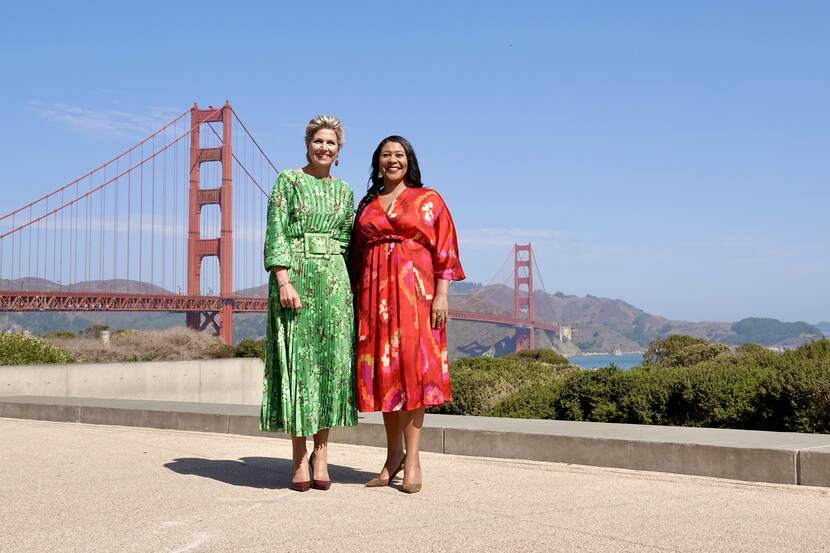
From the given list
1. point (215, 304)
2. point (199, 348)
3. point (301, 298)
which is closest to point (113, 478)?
point (301, 298)

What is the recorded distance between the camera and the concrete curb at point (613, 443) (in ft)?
15.4

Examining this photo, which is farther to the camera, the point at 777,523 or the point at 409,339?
the point at 409,339

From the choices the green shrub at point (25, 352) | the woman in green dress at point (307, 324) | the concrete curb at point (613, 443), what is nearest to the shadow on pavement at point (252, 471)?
the woman in green dress at point (307, 324)

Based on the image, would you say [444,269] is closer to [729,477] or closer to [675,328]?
[729,477]

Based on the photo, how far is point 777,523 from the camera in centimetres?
379

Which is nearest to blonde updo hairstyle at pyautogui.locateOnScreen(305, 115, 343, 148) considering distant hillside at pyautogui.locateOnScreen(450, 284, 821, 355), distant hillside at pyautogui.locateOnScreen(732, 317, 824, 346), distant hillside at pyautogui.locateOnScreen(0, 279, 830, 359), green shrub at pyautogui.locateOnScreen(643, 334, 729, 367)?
green shrub at pyautogui.locateOnScreen(643, 334, 729, 367)

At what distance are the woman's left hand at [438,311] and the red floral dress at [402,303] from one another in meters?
0.02

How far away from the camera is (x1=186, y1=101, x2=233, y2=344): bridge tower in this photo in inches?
1689

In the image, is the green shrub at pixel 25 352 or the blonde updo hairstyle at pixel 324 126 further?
the green shrub at pixel 25 352

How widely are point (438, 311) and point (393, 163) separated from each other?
78 centimetres

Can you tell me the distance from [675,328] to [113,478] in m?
177

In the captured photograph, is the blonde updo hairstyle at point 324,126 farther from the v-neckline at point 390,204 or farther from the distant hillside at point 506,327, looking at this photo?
the distant hillside at point 506,327

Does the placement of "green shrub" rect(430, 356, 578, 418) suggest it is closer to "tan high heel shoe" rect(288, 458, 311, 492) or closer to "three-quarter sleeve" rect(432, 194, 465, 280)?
"three-quarter sleeve" rect(432, 194, 465, 280)

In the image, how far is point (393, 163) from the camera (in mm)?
4797
